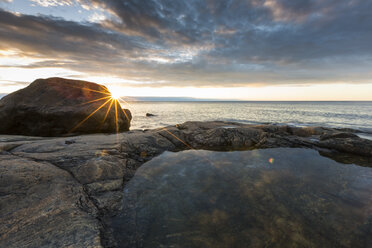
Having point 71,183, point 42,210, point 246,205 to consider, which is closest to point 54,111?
point 71,183

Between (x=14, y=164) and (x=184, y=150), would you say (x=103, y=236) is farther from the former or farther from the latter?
(x=184, y=150)

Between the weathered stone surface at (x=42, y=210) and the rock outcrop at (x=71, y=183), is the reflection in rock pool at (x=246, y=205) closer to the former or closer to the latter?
the rock outcrop at (x=71, y=183)

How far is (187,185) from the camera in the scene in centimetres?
545

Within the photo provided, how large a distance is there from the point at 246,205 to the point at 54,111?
40.8 feet

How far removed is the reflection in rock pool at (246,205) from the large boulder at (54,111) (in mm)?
7215

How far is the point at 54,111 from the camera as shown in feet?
35.4

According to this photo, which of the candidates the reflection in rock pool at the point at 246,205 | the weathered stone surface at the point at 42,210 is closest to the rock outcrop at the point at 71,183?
the weathered stone surface at the point at 42,210

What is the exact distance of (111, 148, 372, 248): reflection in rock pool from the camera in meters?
3.40

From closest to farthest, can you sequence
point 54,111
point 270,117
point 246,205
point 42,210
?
point 42,210
point 246,205
point 54,111
point 270,117

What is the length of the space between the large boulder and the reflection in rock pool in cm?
721

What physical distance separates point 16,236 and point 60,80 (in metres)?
12.8

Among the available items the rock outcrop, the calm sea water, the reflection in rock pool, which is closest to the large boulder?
the rock outcrop

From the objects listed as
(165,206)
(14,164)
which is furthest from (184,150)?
(14,164)

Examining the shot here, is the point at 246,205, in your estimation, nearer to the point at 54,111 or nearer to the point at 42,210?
the point at 42,210
